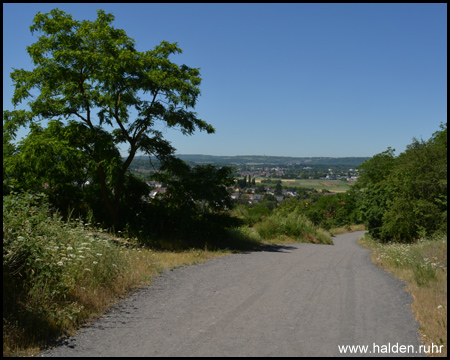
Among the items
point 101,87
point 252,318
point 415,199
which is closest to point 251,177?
point 415,199

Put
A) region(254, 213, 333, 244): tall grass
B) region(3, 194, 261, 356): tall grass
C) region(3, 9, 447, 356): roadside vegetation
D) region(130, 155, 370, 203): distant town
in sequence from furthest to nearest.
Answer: region(254, 213, 333, 244): tall grass < region(130, 155, 370, 203): distant town < region(3, 9, 447, 356): roadside vegetation < region(3, 194, 261, 356): tall grass

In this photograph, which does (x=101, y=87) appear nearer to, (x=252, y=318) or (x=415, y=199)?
(x=252, y=318)

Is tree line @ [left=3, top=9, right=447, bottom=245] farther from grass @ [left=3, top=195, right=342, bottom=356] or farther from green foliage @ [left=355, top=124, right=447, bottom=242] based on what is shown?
green foliage @ [left=355, top=124, right=447, bottom=242]

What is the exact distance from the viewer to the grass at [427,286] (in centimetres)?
525

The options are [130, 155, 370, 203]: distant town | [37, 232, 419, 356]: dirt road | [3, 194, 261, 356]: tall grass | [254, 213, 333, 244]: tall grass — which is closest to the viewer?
[37, 232, 419, 356]: dirt road

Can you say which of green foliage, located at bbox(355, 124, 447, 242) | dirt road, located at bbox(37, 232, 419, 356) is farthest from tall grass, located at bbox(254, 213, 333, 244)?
dirt road, located at bbox(37, 232, 419, 356)

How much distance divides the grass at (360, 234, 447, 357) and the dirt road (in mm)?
191

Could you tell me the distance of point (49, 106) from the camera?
1426 cm

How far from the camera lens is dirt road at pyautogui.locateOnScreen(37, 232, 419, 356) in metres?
4.82

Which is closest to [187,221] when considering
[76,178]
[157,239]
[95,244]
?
[157,239]

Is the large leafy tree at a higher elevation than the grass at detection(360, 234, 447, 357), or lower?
higher

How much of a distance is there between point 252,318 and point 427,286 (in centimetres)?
434

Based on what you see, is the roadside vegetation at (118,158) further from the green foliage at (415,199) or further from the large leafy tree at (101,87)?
the green foliage at (415,199)

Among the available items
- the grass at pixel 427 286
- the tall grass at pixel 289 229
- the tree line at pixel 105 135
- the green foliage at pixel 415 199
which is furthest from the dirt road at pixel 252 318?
the green foliage at pixel 415 199
